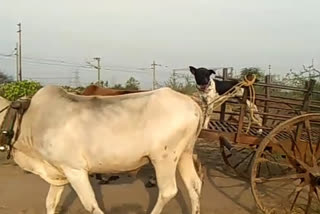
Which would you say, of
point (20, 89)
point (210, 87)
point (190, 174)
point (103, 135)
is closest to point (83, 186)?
Result: point (103, 135)

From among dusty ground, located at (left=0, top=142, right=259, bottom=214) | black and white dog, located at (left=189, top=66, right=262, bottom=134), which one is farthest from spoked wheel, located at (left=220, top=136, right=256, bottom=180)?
black and white dog, located at (left=189, top=66, right=262, bottom=134)

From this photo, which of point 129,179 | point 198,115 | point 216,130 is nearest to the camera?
point 198,115

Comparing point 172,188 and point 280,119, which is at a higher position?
point 280,119

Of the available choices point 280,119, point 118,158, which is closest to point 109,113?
point 118,158

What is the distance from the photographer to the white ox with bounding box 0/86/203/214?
5238mm

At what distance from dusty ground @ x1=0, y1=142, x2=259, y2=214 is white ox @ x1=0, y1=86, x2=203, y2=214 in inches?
48.2

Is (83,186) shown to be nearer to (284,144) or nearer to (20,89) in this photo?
(284,144)

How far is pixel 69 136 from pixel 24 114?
2.16ft

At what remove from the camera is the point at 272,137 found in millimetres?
5918

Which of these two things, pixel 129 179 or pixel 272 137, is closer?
pixel 272 137

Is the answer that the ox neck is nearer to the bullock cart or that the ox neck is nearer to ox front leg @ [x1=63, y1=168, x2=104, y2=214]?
ox front leg @ [x1=63, y1=168, x2=104, y2=214]

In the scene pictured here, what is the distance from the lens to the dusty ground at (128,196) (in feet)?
21.8

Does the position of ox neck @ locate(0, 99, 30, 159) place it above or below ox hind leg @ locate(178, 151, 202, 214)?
above

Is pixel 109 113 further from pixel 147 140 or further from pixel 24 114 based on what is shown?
pixel 24 114
